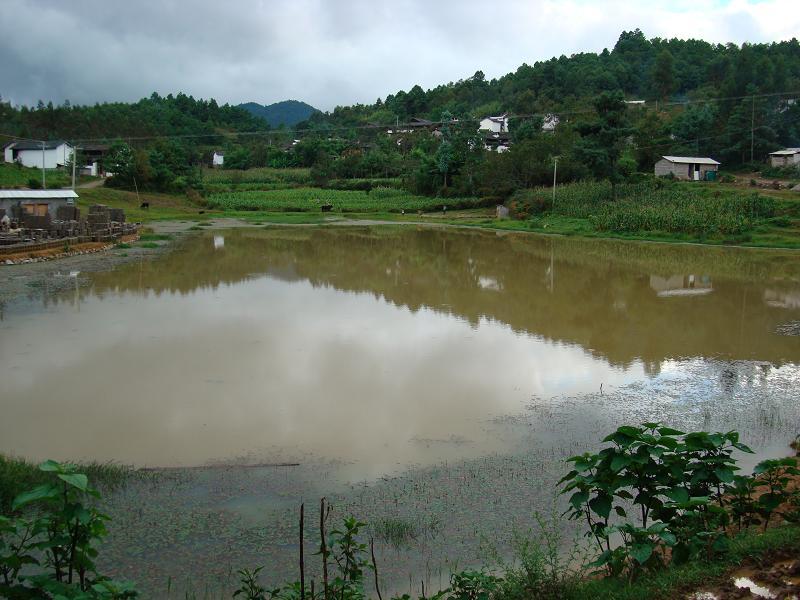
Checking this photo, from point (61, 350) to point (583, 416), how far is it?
8.06m

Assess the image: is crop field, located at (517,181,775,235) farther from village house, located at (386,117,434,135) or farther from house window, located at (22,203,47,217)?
village house, located at (386,117,434,135)

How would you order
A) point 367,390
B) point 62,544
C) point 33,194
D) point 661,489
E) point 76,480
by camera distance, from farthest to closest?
point 33,194
point 367,390
point 661,489
point 62,544
point 76,480

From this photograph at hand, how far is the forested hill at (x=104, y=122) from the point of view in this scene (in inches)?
2472

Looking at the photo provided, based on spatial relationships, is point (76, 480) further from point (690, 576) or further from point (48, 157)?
point (48, 157)

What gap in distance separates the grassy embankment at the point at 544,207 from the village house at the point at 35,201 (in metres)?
9.59

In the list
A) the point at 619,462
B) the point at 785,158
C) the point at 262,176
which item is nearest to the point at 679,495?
the point at 619,462

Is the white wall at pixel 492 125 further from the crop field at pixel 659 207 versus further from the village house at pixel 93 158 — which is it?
the village house at pixel 93 158

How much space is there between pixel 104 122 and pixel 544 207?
47198mm

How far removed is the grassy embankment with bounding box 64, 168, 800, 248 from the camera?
101 feet

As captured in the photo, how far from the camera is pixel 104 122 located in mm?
67750

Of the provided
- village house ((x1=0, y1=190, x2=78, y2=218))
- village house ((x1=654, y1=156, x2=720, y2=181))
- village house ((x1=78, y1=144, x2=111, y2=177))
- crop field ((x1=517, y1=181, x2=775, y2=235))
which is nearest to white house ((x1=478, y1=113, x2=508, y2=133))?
village house ((x1=654, y1=156, x2=720, y2=181))

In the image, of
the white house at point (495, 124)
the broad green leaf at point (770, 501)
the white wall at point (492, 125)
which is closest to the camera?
the broad green leaf at point (770, 501)

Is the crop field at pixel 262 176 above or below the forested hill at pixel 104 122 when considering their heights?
below

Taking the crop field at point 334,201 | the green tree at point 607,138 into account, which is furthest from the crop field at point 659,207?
the crop field at point 334,201
